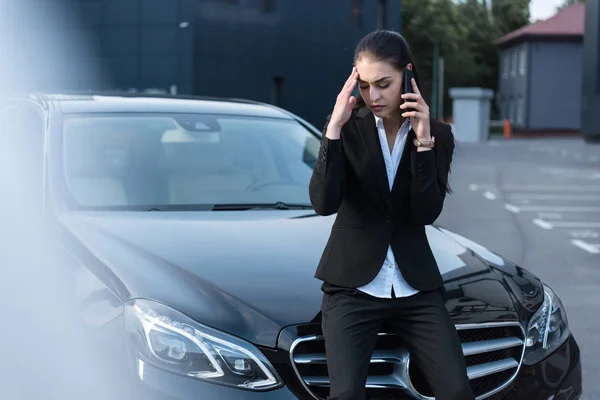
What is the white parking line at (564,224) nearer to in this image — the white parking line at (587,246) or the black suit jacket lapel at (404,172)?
the white parking line at (587,246)

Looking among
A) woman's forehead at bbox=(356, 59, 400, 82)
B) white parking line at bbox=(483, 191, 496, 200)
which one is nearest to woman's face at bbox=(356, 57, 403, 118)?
woman's forehead at bbox=(356, 59, 400, 82)

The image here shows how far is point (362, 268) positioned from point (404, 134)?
439 mm

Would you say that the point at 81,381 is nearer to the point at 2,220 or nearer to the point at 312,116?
the point at 2,220

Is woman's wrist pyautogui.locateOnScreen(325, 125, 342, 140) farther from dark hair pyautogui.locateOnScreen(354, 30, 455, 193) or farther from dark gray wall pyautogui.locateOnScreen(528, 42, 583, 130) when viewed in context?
dark gray wall pyautogui.locateOnScreen(528, 42, 583, 130)

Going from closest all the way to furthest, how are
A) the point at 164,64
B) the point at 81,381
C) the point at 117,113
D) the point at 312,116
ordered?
the point at 81,381 < the point at 117,113 < the point at 164,64 < the point at 312,116

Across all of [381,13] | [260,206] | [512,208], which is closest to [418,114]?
[260,206]

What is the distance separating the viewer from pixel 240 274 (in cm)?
327

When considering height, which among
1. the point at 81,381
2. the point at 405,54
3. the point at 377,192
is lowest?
the point at 81,381

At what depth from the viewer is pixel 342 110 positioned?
2.88 metres

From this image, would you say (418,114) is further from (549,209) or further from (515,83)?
(515,83)

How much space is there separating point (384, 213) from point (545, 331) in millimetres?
835

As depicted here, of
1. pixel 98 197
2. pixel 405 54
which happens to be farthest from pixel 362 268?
pixel 98 197

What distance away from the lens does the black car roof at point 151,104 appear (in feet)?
15.6

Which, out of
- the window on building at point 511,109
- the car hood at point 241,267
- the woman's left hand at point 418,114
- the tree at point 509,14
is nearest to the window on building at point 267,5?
the car hood at point 241,267
